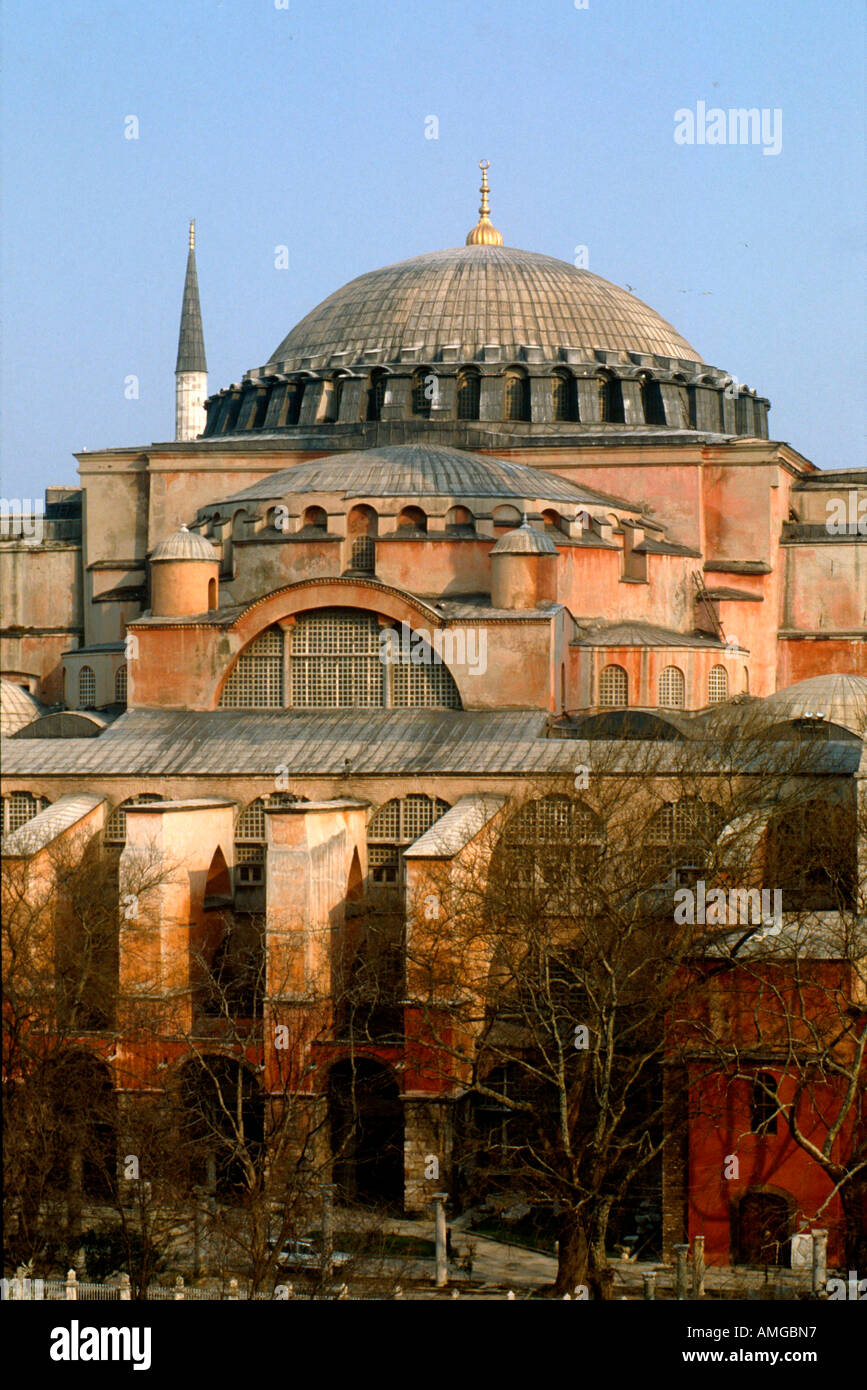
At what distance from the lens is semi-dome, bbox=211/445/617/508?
129 ft

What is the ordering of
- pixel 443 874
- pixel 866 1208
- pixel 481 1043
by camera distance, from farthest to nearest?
pixel 443 874, pixel 481 1043, pixel 866 1208

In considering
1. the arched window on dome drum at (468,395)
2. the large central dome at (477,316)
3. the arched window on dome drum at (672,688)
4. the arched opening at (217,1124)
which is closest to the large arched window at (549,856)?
the arched opening at (217,1124)

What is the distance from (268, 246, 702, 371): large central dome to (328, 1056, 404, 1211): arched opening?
20486 millimetres

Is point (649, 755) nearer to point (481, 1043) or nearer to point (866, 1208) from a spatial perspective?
point (481, 1043)

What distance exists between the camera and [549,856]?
3003cm

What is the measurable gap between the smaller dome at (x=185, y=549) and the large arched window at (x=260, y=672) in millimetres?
2159

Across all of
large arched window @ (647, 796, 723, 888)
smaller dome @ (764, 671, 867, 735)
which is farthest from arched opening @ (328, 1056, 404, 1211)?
smaller dome @ (764, 671, 867, 735)

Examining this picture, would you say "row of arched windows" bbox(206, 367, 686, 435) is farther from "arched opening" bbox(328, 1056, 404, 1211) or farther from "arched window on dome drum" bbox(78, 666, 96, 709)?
"arched opening" bbox(328, 1056, 404, 1211)

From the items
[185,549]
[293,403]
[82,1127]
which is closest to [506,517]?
[185,549]

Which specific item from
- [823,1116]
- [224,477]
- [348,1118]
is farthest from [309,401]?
[823,1116]

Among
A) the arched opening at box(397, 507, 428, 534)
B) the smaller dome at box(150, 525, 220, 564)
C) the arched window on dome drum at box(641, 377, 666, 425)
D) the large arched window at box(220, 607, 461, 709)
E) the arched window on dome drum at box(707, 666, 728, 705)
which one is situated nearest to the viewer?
the large arched window at box(220, 607, 461, 709)

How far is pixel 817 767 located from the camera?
31625 mm

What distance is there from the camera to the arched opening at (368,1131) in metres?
29.7
